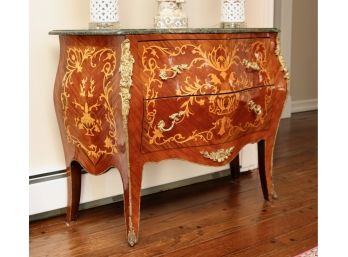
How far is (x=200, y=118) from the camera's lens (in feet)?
6.23

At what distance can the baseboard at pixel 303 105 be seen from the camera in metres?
4.99

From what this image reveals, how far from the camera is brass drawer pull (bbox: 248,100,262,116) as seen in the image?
2.09 m

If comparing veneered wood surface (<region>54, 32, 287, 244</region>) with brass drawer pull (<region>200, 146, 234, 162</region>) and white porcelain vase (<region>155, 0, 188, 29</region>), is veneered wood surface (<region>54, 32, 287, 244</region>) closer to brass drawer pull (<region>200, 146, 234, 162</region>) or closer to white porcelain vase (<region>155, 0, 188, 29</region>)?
brass drawer pull (<region>200, 146, 234, 162</region>)

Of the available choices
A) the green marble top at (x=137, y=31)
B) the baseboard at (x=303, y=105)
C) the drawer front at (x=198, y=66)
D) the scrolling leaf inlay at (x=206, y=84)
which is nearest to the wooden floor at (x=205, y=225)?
the scrolling leaf inlay at (x=206, y=84)

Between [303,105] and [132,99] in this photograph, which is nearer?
[132,99]

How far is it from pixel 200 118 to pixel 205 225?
467 millimetres

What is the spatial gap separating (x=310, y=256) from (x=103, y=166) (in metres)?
0.82

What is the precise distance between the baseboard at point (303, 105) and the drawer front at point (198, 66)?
117 inches

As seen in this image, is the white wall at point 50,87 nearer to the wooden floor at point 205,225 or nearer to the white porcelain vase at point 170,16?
the wooden floor at point 205,225

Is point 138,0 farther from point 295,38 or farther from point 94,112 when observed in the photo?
point 295,38

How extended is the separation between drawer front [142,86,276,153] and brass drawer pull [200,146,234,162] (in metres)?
0.04

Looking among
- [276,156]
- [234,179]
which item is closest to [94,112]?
[234,179]

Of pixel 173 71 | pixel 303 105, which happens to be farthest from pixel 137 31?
pixel 303 105

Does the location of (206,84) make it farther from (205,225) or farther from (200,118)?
(205,225)
